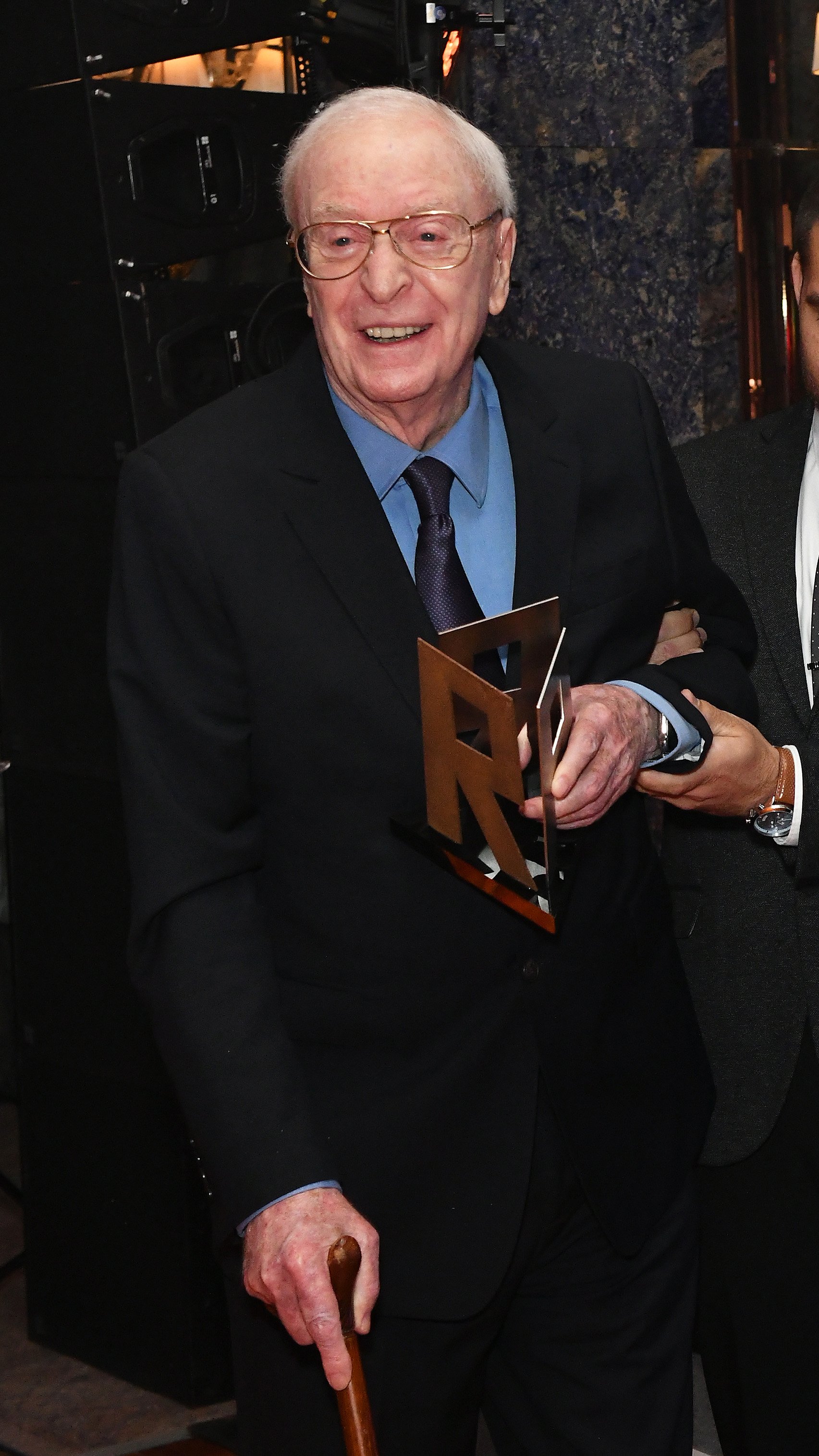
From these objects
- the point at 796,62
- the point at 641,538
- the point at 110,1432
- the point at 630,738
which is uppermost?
the point at 796,62

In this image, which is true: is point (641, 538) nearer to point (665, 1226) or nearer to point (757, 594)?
point (757, 594)

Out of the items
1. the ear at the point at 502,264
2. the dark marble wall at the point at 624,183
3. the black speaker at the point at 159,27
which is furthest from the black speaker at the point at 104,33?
the ear at the point at 502,264

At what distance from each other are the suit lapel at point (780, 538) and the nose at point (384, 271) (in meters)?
0.65

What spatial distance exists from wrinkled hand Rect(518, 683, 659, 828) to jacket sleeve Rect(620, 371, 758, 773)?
11cm

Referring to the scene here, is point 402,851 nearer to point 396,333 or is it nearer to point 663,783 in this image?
point 663,783

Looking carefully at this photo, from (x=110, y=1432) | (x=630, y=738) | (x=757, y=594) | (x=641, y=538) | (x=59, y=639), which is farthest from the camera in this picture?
(x=110, y=1432)

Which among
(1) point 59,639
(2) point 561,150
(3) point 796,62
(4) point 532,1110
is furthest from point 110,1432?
(3) point 796,62

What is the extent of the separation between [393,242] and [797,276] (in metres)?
0.67

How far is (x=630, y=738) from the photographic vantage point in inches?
65.9

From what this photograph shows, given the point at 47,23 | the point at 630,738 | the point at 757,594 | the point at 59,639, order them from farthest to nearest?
1. the point at 59,639
2. the point at 47,23
3. the point at 757,594
4. the point at 630,738

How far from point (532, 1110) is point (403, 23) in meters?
1.88

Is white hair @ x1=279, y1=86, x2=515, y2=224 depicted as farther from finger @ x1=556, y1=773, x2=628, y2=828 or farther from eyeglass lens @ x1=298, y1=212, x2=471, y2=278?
finger @ x1=556, y1=773, x2=628, y2=828

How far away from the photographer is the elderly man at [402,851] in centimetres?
159

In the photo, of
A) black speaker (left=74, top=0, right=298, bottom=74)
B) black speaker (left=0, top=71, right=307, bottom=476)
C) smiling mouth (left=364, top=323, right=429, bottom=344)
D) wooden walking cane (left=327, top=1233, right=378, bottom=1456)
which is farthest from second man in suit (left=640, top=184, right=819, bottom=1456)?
black speaker (left=74, top=0, right=298, bottom=74)
